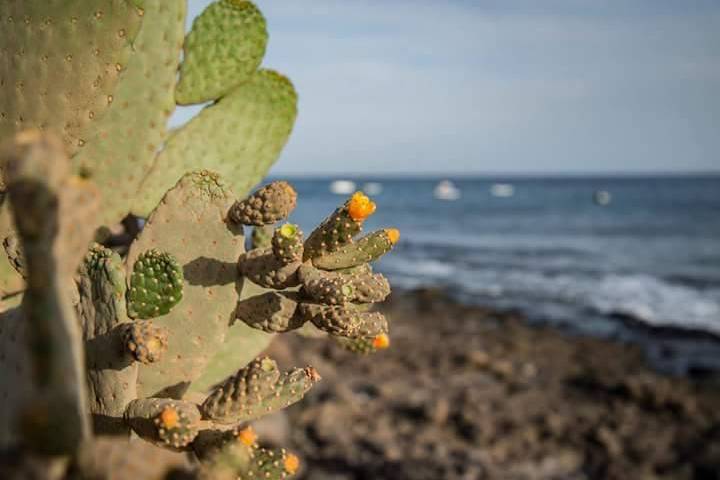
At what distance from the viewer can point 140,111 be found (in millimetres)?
1757

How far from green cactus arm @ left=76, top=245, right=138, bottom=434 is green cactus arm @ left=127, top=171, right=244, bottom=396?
5.1 inches

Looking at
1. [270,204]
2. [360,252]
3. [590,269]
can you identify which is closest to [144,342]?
[270,204]

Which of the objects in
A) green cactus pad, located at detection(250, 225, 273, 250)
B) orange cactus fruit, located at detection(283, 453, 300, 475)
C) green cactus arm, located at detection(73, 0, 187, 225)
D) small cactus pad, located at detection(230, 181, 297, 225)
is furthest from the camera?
green cactus pad, located at detection(250, 225, 273, 250)

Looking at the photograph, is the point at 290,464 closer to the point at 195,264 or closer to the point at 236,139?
the point at 195,264

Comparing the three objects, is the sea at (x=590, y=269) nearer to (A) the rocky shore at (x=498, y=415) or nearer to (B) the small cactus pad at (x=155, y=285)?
(A) the rocky shore at (x=498, y=415)

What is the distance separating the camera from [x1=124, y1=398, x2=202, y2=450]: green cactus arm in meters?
1.14

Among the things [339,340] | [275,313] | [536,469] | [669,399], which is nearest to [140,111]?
[275,313]

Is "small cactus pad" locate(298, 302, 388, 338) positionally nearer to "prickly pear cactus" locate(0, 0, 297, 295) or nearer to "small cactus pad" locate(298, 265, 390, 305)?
"small cactus pad" locate(298, 265, 390, 305)

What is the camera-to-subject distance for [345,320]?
1348 millimetres

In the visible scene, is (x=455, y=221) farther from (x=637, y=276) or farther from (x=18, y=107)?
(x=18, y=107)

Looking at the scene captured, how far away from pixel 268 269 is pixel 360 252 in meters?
0.18

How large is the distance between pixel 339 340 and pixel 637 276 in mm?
28260

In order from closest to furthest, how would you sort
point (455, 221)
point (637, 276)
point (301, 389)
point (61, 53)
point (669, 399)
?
point (301, 389)
point (61, 53)
point (669, 399)
point (637, 276)
point (455, 221)

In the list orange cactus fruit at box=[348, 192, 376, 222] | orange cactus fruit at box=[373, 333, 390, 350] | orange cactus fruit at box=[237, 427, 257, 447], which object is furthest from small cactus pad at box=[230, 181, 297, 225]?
orange cactus fruit at box=[373, 333, 390, 350]
